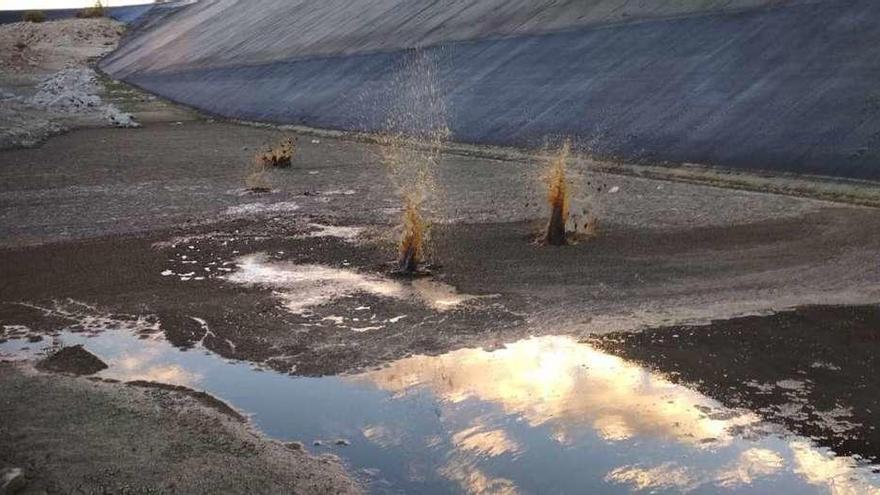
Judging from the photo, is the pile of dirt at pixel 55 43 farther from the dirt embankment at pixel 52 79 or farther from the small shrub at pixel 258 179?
the small shrub at pixel 258 179

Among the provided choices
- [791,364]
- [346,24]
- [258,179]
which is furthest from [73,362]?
[346,24]

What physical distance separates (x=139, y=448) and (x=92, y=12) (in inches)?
3554

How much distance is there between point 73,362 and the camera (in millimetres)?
7895

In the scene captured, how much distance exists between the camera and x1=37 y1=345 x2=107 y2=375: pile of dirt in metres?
7.74

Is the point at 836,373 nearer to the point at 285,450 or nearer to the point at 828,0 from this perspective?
the point at 285,450

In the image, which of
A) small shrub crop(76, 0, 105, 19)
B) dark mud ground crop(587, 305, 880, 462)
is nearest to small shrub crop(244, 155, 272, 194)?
dark mud ground crop(587, 305, 880, 462)

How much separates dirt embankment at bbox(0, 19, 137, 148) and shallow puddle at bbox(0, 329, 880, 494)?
19.6 meters

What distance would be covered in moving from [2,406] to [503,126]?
16.4 m

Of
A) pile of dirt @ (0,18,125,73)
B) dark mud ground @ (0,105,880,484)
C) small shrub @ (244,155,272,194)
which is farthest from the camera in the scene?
pile of dirt @ (0,18,125,73)

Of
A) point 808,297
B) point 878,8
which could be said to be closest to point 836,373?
point 808,297

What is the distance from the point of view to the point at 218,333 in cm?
881

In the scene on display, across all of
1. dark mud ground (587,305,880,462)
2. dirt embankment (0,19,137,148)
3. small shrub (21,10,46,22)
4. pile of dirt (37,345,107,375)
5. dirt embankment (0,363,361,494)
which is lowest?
dirt embankment (0,19,137,148)

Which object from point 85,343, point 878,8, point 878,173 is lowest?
point 85,343

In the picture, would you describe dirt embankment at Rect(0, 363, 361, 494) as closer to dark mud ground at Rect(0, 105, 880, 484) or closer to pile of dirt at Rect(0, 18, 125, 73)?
dark mud ground at Rect(0, 105, 880, 484)
